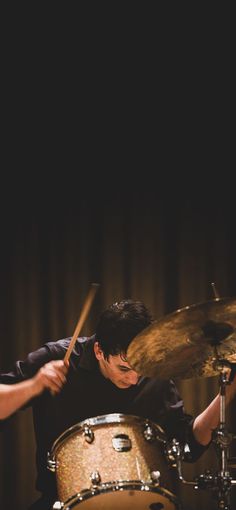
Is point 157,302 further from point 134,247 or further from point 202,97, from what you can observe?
point 202,97

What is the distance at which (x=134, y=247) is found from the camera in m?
3.20

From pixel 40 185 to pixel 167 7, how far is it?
104 centimetres

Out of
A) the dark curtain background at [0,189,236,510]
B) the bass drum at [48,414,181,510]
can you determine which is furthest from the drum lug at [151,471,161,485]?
the dark curtain background at [0,189,236,510]

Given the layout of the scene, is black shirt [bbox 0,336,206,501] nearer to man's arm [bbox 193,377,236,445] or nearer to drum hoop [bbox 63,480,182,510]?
man's arm [bbox 193,377,236,445]

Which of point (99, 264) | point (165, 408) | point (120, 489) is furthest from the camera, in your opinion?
point (99, 264)

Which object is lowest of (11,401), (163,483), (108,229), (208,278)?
(163,483)

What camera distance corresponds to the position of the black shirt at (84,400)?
254 centimetres

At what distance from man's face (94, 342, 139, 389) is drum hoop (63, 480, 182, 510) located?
486mm

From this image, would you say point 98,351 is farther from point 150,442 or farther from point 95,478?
point 95,478

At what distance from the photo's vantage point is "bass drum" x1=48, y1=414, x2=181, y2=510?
1.94 meters

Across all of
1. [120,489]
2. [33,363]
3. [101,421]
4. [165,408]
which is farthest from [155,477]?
[33,363]

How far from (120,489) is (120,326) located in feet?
2.12

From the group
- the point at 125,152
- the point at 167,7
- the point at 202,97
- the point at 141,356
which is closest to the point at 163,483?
the point at 141,356

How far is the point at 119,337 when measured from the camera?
93.5 inches
